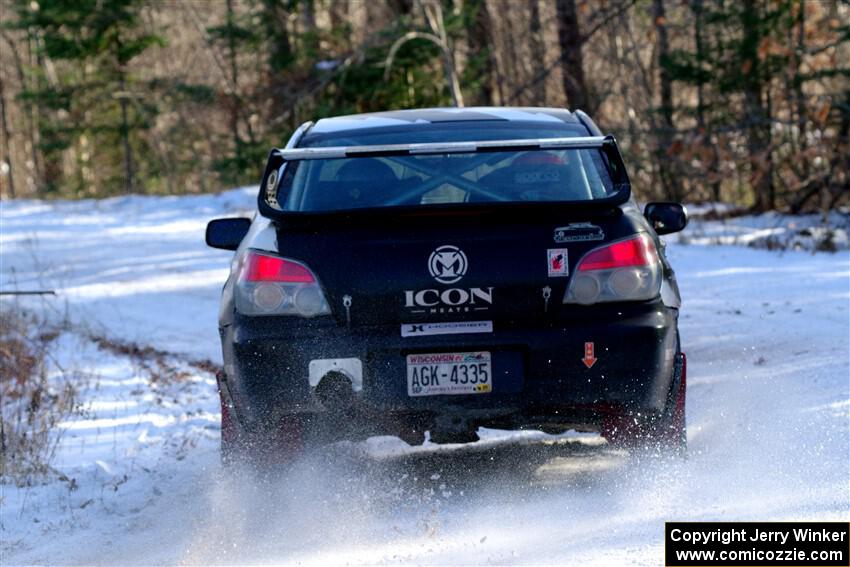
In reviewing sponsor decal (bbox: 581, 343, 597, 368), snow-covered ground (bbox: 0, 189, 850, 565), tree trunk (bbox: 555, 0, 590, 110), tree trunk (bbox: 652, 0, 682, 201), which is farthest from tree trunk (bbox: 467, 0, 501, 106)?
sponsor decal (bbox: 581, 343, 597, 368)

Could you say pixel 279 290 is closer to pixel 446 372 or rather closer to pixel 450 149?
pixel 446 372

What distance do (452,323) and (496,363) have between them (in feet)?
0.75

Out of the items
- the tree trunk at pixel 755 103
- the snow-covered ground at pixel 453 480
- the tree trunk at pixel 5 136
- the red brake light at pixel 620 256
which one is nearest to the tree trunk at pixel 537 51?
the tree trunk at pixel 755 103

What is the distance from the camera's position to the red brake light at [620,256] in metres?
4.82

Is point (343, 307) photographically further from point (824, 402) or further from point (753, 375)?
point (753, 375)

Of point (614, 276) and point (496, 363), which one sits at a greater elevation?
point (614, 276)

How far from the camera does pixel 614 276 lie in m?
4.83

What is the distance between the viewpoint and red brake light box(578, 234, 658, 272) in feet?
15.8

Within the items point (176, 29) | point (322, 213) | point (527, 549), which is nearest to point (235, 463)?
point (322, 213)

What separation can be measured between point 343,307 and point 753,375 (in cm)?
357

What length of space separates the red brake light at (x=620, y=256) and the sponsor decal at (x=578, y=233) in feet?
0.20

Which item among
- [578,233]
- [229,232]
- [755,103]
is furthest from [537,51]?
[578,233]

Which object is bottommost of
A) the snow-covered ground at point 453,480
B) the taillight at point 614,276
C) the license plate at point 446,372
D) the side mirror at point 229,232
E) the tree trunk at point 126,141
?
the tree trunk at point 126,141

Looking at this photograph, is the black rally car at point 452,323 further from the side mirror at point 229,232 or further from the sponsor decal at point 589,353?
the side mirror at point 229,232
